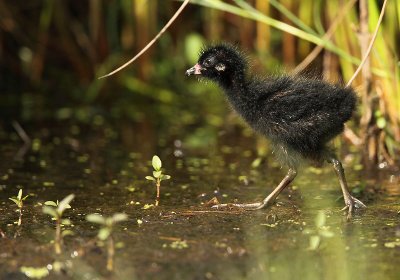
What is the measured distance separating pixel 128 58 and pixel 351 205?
440 centimetres

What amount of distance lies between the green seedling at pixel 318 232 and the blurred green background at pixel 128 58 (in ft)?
8.60

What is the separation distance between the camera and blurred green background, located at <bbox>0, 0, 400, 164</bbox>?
7.33 m

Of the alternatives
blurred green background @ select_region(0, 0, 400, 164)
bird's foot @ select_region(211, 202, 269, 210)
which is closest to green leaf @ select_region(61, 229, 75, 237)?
bird's foot @ select_region(211, 202, 269, 210)

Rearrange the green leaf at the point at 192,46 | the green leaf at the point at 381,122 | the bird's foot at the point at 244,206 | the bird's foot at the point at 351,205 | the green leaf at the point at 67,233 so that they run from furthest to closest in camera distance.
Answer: the green leaf at the point at 192,46 < the green leaf at the point at 381,122 < the bird's foot at the point at 244,206 < the bird's foot at the point at 351,205 < the green leaf at the point at 67,233

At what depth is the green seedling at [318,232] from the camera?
3.57 metres

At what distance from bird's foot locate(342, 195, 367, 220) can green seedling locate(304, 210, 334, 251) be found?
1.01 feet

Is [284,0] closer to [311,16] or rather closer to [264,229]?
[311,16]

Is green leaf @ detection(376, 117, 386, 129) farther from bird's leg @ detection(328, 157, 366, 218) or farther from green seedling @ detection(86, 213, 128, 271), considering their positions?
green seedling @ detection(86, 213, 128, 271)

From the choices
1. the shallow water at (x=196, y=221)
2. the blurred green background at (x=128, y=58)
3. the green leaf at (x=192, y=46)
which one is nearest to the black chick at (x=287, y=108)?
the shallow water at (x=196, y=221)

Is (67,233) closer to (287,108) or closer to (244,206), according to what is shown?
(244,206)

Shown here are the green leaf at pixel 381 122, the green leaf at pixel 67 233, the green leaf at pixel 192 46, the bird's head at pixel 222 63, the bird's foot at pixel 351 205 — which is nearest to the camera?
the green leaf at pixel 67 233

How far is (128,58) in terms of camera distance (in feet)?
27.3

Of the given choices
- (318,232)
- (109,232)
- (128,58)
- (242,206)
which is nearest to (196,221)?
(242,206)

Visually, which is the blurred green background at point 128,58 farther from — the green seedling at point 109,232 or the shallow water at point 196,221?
the green seedling at point 109,232
